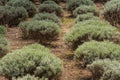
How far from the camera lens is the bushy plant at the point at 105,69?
6560 millimetres

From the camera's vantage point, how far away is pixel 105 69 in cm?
691

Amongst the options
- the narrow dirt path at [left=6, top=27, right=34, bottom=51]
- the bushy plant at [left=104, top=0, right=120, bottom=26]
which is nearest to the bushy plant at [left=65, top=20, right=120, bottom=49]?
the narrow dirt path at [left=6, top=27, right=34, bottom=51]

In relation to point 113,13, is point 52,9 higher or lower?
lower

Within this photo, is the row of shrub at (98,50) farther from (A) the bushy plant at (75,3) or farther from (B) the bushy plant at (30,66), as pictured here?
(A) the bushy plant at (75,3)

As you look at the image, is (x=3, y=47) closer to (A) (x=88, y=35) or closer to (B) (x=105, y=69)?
(A) (x=88, y=35)

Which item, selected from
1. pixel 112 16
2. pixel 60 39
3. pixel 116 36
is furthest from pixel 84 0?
pixel 116 36

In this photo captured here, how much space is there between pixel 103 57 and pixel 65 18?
315 inches

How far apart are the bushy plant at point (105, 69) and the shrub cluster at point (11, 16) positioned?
7.26 metres

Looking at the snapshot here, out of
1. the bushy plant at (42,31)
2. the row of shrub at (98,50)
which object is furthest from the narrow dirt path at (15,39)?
the row of shrub at (98,50)

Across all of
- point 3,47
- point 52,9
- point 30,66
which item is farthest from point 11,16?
point 30,66

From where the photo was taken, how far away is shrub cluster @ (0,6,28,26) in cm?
1405

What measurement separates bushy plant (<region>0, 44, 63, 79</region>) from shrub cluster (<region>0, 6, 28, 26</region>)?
6851 mm

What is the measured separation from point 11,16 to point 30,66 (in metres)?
7.29

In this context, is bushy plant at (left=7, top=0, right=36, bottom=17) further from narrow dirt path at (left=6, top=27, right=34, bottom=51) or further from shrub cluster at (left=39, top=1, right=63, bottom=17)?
narrow dirt path at (left=6, top=27, right=34, bottom=51)
